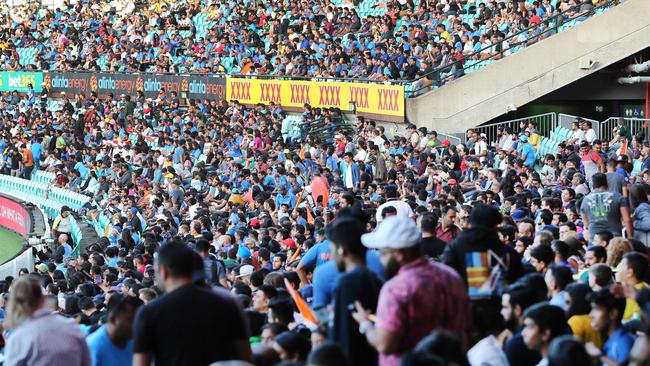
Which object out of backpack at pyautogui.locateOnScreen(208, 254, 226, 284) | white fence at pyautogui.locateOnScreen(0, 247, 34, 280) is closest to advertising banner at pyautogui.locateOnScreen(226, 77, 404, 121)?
white fence at pyautogui.locateOnScreen(0, 247, 34, 280)

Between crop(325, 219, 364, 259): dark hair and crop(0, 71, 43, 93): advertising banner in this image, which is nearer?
crop(325, 219, 364, 259): dark hair

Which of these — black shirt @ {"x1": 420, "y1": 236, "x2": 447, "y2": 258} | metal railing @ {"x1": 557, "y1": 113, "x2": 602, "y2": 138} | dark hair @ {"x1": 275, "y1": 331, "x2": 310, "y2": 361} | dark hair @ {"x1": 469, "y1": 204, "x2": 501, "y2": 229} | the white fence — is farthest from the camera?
metal railing @ {"x1": 557, "y1": 113, "x2": 602, "y2": 138}

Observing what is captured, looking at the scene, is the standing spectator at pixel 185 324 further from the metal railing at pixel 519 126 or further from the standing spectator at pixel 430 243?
the metal railing at pixel 519 126

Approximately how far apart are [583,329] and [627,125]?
15.5 metres

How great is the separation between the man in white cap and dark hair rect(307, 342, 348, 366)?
14.0 inches

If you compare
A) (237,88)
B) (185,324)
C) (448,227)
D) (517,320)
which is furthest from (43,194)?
(185,324)

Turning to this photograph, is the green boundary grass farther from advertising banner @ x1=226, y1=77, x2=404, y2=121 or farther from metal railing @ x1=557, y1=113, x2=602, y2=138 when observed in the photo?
metal railing @ x1=557, y1=113, x2=602, y2=138

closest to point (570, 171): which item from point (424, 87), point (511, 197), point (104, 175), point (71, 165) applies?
point (511, 197)

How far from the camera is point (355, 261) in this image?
612cm

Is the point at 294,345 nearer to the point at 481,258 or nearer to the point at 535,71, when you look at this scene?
the point at 481,258

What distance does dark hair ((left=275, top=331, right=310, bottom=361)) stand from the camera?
627 cm

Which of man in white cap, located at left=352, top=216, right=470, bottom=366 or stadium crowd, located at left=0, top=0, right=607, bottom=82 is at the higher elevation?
stadium crowd, located at left=0, top=0, right=607, bottom=82

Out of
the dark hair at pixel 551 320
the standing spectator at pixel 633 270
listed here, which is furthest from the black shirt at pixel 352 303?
the standing spectator at pixel 633 270

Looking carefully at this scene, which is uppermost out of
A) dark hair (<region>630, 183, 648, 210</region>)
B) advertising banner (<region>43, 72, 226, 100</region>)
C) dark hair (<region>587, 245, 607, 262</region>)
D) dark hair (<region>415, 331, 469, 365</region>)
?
advertising banner (<region>43, 72, 226, 100</region>)
